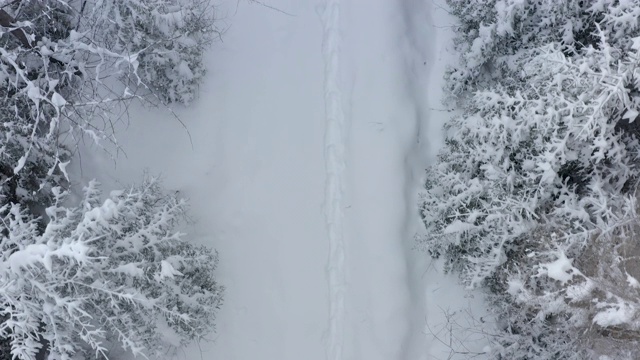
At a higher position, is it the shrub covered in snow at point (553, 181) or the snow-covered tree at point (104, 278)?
the shrub covered in snow at point (553, 181)

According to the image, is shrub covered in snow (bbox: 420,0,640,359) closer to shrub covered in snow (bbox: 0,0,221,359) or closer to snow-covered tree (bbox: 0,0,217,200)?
shrub covered in snow (bbox: 0,0,221,359)

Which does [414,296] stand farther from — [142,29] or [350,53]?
[142,29]

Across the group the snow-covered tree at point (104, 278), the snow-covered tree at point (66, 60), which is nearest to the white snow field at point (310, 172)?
the snow-covered tree at point (104, 278)

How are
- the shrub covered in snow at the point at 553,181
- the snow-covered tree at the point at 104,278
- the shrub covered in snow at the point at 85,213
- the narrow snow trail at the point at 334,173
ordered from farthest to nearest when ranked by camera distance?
the narrow snow trail at the point at 334,173
the shrub covered in snow at the point at 553,181
the shrub covered in snow at the point at 85,213
the snow-covered tree at the point at 104,278

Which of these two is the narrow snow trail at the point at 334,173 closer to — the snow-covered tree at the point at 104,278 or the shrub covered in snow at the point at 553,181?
the shrub covered in snow at the point at 553,181

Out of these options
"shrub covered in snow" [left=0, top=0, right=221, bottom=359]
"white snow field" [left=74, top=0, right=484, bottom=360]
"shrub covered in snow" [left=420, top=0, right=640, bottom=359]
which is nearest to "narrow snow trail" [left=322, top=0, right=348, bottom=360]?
"white snow field" [left=74, top=0, right=484, bottom=360]

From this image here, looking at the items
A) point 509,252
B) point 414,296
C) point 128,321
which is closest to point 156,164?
point 128,321
